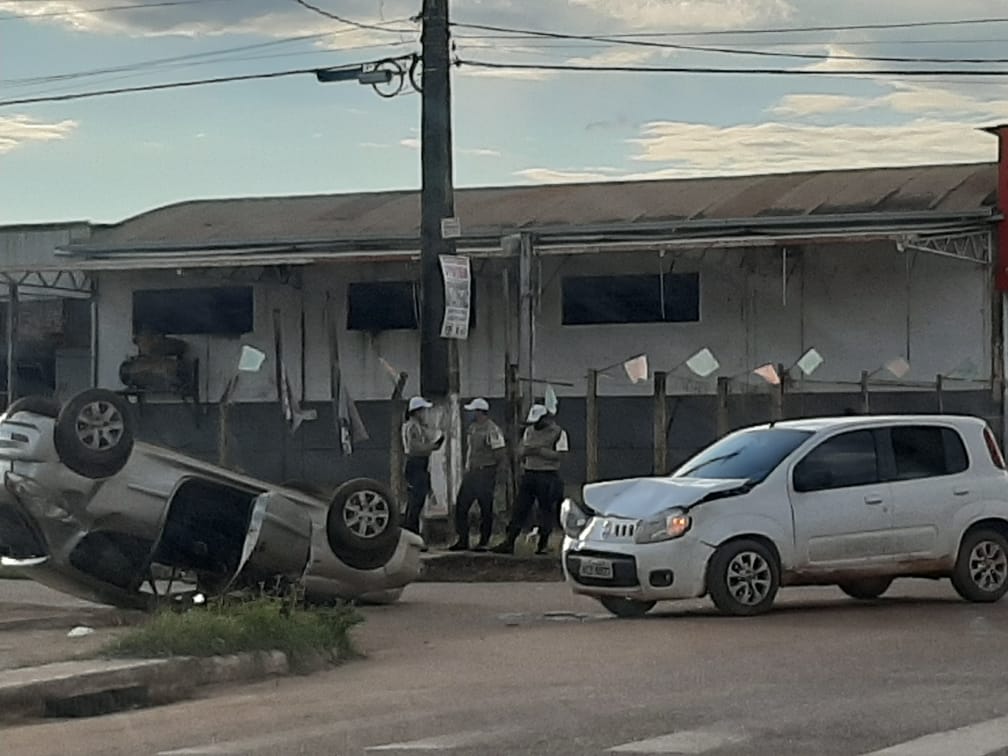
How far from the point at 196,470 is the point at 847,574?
17.0 ft

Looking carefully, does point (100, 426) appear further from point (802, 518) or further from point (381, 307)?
point (381, 307)

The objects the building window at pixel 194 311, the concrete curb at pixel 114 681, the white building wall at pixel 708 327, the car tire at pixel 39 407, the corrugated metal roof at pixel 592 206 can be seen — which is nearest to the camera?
the concrete curb at pixel 114 681

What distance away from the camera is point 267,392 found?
108 feet

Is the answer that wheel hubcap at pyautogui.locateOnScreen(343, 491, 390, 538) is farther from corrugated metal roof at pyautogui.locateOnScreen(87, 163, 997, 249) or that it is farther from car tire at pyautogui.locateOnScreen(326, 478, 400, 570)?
corrugated metal roof at pyautogui.locateOnScreen(87, 163, 997, 249)

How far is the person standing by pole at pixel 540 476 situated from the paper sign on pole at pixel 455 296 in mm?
1660

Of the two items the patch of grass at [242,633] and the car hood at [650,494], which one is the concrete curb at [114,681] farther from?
the car hood at [650,494]

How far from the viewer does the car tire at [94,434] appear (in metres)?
14.3

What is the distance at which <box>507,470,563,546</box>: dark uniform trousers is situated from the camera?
2062cm

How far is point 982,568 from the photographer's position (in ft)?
51.6

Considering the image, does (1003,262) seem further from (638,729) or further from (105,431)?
(638,729)

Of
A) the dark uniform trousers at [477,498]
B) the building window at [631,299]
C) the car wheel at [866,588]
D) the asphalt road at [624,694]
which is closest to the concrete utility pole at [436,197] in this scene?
the dark uniform trousers at [477,498]

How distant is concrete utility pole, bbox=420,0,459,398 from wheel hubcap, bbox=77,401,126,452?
775cm

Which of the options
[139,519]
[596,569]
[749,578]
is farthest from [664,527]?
[139,519]

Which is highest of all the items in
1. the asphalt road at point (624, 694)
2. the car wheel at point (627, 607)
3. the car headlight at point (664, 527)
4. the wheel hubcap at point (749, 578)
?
the car headlight at point (664, 527)
